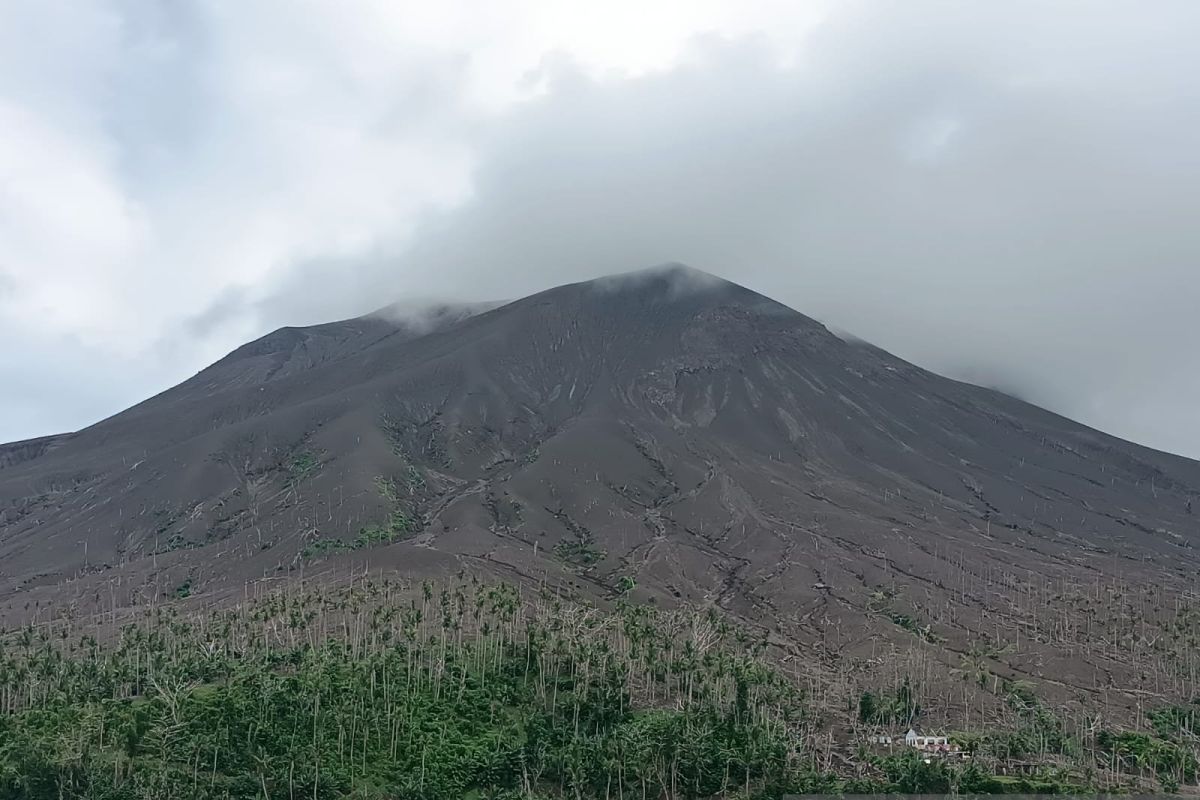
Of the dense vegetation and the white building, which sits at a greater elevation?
the dense vegetation

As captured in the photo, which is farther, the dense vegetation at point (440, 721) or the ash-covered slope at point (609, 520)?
the ash-covered slope at point (609, 520)

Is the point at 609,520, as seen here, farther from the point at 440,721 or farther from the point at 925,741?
the point at 440,721

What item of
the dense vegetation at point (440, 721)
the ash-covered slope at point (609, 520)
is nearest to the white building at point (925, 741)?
the dense vegetation at point (440, 721)

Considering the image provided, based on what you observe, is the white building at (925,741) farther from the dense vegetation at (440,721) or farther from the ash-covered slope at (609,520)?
the ash-covered slope at (609,520)

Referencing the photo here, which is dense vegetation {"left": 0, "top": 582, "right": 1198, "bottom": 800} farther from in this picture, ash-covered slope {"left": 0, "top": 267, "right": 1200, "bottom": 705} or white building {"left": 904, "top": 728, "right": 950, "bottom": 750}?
ash-covered slope {"left": 0, "top": 267, "right": 1200, "bottom": 705}

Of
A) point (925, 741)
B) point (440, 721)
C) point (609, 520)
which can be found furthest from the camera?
point (609, 520)

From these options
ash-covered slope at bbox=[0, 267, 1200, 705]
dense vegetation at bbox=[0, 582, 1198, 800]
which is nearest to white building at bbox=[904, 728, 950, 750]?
dense vegetation at bbox=[0, 582, 1198, 800]

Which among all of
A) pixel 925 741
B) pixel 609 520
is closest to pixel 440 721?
pixel 925 741

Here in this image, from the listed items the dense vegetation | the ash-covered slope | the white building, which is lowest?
the white building

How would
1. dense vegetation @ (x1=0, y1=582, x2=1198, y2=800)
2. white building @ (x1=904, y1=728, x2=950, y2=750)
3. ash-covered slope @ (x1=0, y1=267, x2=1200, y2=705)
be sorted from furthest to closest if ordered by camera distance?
1. ash-covered slope @ (x1=0, y1=267, x2=1200, y2=705)
2. white building @ (x1=904, y1=728, x2=950, y2=750)
3. dense vegetation @ (x1=0, y1=582, x2=1198, y2=800)

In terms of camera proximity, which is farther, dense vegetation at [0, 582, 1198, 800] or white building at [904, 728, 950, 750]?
white building at [904, 728, 950, 750]
